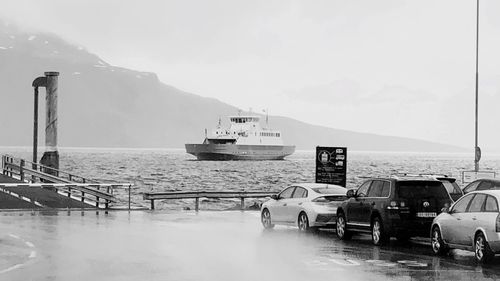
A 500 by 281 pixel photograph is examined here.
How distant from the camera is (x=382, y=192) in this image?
20609mm

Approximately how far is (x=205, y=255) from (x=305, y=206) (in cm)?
738

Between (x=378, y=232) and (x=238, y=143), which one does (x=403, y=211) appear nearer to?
(x=378, y=232)

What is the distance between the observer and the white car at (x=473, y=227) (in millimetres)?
15891

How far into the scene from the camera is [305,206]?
2416cm

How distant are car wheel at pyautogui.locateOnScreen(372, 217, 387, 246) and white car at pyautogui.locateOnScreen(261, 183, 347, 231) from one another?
126 inches

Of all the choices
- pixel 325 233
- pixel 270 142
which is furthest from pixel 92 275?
pixel 270 142

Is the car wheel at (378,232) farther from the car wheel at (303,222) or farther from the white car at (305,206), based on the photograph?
the car wheel at (303,222)

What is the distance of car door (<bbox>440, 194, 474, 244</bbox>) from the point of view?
56.4ft

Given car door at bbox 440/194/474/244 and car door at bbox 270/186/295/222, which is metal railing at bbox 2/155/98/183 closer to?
car door at bbox 270/186/295/222

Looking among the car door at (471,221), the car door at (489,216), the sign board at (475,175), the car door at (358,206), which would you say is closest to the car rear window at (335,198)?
the car door at (358,206)

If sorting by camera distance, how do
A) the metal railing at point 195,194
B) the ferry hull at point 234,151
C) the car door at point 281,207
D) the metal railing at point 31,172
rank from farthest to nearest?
the ferry hull at point 234,151 → the metal railing at point 31,172 → the metal railing at point 195,194 → the car door at point 281,207

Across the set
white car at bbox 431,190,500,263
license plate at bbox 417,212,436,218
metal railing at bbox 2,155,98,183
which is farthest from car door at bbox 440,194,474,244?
metal railing at bbox 2,155,98,183

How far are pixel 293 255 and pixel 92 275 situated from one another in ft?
15.6

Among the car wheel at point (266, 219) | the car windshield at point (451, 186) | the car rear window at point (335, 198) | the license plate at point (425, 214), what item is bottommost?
the car wheel at point (266, 219)
